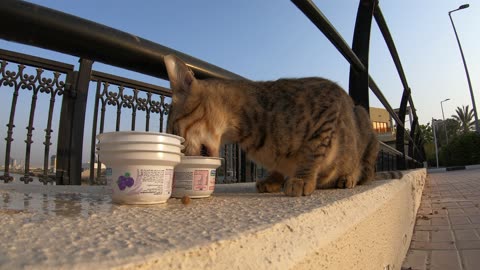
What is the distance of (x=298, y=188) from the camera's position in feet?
4.66

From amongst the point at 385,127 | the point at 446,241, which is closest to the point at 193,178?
the point at 446,241

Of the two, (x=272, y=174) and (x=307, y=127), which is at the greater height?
(x=307, y=127)

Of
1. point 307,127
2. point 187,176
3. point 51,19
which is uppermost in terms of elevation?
point 51,19

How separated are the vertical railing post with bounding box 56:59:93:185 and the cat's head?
2.37 ft

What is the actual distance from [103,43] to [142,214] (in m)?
0.66

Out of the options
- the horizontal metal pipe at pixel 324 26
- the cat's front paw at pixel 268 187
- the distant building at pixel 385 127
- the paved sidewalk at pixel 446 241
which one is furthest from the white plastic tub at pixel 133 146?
the distant building at pixel 385 127

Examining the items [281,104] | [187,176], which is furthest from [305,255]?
[281,104]

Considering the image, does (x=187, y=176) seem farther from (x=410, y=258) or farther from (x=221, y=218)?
(x=410, y=258)

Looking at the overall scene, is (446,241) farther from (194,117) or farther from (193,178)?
(193,178)

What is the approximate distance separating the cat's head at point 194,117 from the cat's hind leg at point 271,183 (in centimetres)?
29

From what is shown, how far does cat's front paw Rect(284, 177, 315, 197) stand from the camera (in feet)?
4.63

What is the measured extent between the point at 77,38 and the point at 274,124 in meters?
0.95

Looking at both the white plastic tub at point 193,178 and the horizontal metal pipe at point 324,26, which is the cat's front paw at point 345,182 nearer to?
the horizontal metal pipe at point 324,26

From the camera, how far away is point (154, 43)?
4.64 ft
